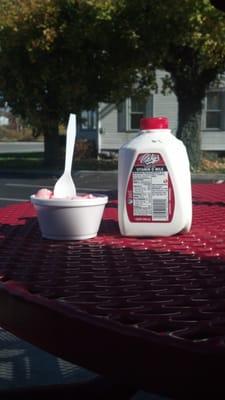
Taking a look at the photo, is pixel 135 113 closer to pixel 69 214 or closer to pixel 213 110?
pixel 213 110

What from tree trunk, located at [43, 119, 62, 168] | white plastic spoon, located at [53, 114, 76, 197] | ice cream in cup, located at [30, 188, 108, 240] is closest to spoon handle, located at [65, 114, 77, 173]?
white plastic spoon, located at [53, 114, 76, 197]

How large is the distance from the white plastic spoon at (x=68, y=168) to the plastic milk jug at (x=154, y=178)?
17 cm

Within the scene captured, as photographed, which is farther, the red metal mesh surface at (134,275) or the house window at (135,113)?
the house window at (135,113)

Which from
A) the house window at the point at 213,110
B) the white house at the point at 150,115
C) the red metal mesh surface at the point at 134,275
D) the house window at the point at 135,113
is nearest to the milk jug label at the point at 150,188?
the red metal mesh surface at the point at 134,275

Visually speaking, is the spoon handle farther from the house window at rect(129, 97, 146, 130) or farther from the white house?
the house window at rect(129, 97, 146, 130)

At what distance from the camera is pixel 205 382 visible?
970mm

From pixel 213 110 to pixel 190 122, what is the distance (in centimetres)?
716

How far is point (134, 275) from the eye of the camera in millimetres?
1615

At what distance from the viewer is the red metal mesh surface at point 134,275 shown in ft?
3.92

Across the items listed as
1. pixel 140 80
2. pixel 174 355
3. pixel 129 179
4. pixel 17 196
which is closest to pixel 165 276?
pixel 129 179

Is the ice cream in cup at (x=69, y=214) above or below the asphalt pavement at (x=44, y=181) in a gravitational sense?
above

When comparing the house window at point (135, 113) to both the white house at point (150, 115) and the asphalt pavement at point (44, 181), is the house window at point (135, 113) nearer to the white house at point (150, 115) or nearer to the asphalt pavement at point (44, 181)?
the white house at point (150, 115)

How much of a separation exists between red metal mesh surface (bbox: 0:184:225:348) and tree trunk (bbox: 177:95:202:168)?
16.8 meters

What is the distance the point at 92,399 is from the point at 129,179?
2.83 feet
